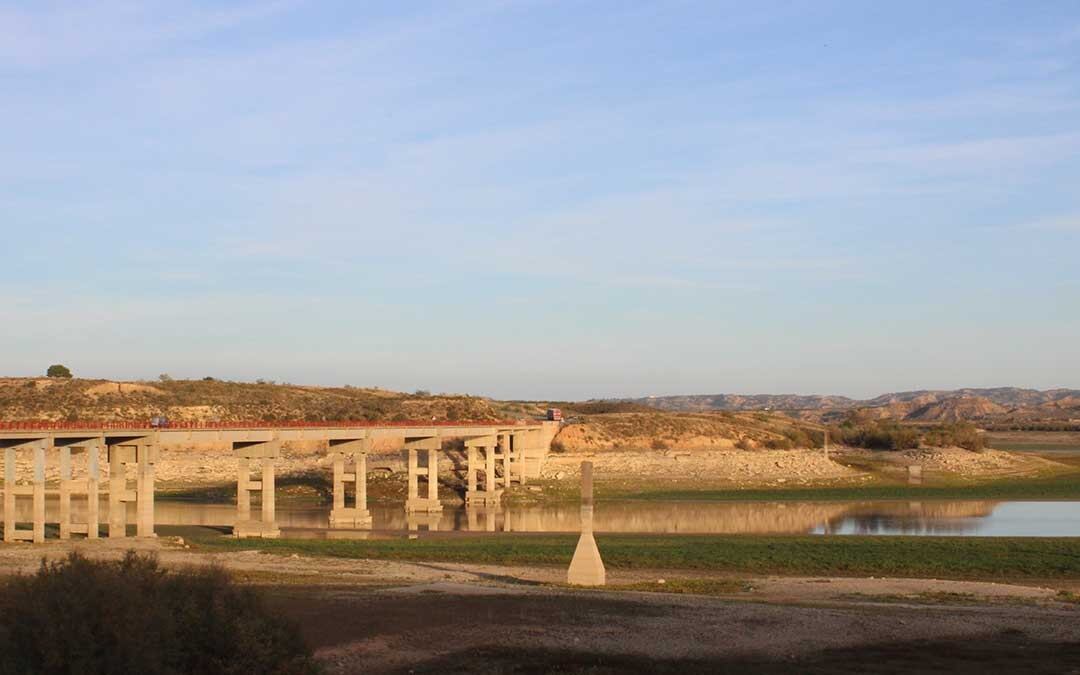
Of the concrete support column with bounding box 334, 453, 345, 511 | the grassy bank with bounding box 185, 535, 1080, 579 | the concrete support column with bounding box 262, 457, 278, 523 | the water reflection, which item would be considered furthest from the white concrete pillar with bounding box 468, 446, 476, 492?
the grassy bank with bounding box 185, 535, 1080, 579

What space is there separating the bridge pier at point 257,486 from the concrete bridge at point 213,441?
41mm

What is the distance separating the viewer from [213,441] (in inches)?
2021

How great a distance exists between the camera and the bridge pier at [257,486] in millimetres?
49156

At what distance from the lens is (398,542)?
151 ft

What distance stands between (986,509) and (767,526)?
16.7 m

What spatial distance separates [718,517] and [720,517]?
10 cm

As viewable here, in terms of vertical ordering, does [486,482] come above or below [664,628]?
below

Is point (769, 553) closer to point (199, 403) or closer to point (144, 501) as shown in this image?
point (144, 501)

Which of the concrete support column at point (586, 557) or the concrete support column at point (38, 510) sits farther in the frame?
the concrete support column at point (38, 510)

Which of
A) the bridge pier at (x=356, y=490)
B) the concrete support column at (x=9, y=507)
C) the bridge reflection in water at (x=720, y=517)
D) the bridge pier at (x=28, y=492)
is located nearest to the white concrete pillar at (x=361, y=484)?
the bridge pier at (x=356, y=490)

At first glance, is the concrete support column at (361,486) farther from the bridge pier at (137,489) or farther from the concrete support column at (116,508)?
the concrete support column at (116,508)

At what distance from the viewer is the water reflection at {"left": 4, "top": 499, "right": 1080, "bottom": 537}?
5347cm

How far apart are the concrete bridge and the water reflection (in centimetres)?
243

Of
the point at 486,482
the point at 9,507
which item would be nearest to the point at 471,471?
the point at 486,482
